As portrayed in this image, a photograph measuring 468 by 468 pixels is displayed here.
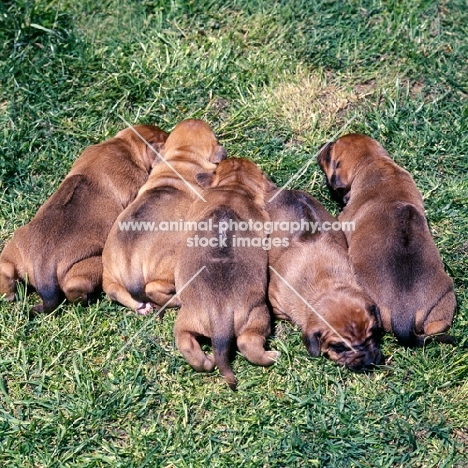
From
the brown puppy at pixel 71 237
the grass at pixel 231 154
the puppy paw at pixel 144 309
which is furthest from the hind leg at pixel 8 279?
the puppy paw at pixel 144 309

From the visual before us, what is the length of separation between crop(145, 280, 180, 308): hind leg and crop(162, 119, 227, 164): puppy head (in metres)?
1.27

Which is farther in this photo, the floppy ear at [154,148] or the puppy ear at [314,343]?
the floppy ear at [154,148]

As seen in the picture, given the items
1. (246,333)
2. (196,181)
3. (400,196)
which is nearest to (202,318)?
(246,333)

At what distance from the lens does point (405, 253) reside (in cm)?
572

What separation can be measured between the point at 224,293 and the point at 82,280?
1151mm

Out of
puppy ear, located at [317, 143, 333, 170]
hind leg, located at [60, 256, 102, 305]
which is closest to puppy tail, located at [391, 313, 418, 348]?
puppy ear, located at [317, 143, 333, 170]

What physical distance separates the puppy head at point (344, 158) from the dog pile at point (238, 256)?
0.02 metres

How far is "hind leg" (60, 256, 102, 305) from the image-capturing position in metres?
5.93

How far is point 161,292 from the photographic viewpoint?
19.4 feet

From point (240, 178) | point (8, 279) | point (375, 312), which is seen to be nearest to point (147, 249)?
point (240, 178)

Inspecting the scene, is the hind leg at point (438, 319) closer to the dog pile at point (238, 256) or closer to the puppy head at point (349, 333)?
the dog pile at point (238, 256)

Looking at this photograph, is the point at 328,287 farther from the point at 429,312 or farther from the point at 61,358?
the point at 61,358

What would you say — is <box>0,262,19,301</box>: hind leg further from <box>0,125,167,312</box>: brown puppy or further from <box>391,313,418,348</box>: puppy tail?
<box>391,313,418,348</box>: puppy tail

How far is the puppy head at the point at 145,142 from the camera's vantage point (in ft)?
22.4
